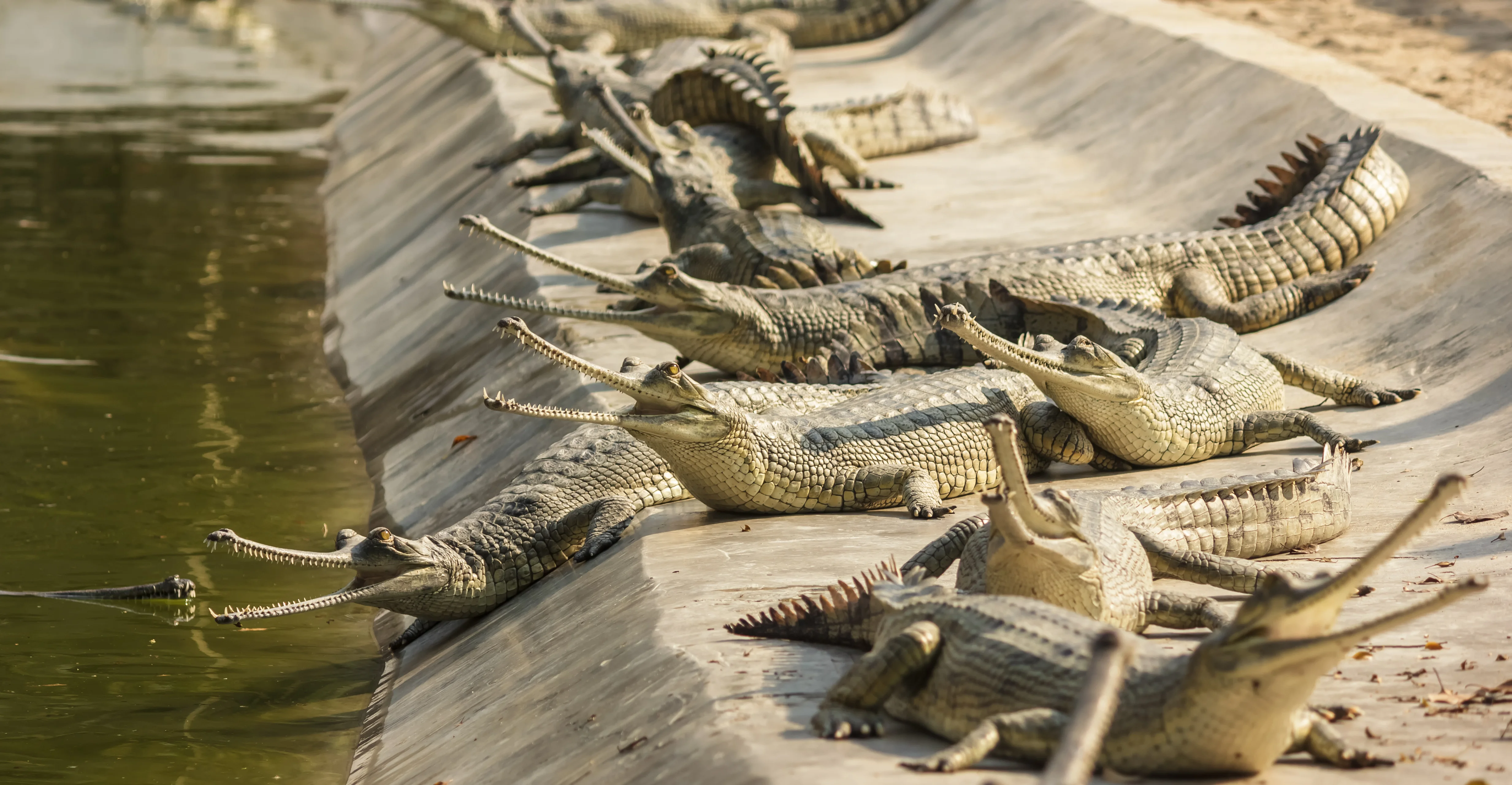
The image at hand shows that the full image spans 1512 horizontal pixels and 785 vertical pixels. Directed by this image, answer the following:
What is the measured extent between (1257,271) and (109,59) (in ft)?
55.8

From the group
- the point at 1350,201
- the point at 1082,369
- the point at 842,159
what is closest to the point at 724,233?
the point at 842,159

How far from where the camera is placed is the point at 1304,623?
10.2ft

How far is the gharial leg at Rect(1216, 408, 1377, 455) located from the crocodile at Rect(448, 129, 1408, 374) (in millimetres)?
1580

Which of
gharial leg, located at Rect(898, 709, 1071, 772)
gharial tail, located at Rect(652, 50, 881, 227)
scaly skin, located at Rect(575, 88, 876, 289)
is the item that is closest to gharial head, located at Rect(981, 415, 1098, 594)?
gharial leg, located at Rect(898, 709, 1071, 772)

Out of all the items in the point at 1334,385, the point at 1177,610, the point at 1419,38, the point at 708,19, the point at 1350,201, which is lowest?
the point at 1177,610

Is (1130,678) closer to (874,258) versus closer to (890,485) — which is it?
(890,485)

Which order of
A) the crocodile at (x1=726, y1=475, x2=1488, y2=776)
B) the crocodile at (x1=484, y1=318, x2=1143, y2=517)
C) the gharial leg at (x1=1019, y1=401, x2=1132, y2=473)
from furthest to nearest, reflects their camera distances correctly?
the gharial leg at (x1=1019, y1=401, x2=1132, y2=473) < the crocodile at (x1=484, y1=318, x2=1143, y2=517) < the crocodile at (x1=726, y1=475, x2=1488, y2=776)

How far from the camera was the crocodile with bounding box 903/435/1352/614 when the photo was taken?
13.4ft

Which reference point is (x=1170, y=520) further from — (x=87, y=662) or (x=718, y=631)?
(x=87, y=662)

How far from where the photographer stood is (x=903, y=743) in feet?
11.9

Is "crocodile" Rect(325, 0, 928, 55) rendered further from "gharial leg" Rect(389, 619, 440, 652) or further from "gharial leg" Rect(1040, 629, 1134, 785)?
"gharial leg" Rect(1040, 629, 1134, 785)

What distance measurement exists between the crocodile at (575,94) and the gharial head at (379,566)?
6.00m

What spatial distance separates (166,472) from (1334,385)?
5494 millimetres

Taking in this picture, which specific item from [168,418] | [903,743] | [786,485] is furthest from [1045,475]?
[168,418]
